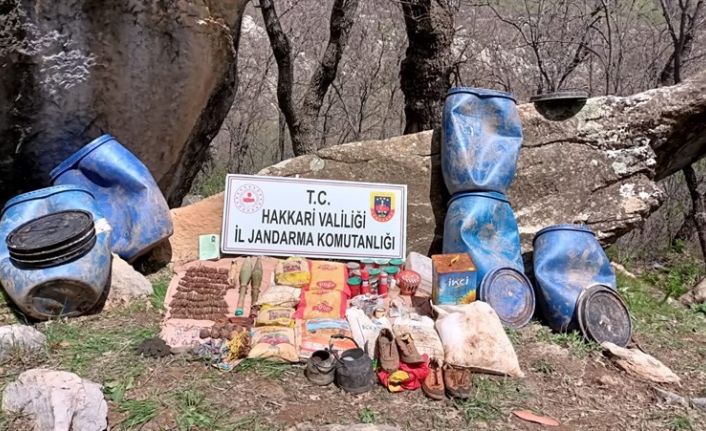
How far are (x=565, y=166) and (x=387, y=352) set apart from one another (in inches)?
91.8

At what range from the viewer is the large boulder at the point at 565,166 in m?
4.18

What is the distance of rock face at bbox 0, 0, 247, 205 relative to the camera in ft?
11.7

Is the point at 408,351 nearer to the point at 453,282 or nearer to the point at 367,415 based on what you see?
the point at 367,415

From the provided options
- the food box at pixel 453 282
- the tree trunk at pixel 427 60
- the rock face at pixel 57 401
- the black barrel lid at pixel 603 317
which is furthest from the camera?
the tree trunk at pixel 427 60

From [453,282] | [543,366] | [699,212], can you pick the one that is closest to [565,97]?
[453,282]

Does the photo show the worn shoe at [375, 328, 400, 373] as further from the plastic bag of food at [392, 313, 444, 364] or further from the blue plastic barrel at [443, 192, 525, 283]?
the blue plastic barrel at [443, 192, 525, 283]

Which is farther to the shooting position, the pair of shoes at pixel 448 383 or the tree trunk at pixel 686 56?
the tree trunk at pixel 686 56

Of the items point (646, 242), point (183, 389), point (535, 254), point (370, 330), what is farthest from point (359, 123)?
point (183, 389)

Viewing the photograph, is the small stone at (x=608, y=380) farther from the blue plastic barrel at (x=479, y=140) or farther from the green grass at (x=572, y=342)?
the blue plastic barrel at (x=479, y=140)

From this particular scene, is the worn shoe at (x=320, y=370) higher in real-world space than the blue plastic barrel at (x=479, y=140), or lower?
lower

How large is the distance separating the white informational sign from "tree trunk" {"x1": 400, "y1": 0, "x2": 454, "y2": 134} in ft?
5.99

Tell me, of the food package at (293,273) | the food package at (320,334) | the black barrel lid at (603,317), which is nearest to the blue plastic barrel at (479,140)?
the black barrel lid at (603,317)

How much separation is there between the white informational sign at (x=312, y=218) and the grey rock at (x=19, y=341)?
135 cm

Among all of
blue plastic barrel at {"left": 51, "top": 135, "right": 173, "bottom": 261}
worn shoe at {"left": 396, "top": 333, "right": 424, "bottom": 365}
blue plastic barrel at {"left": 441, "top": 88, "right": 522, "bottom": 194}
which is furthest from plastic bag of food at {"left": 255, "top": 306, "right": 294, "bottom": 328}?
blue plastic barrel at {"left": 441, "top": 88, "right": 522, "bottom": 194}
